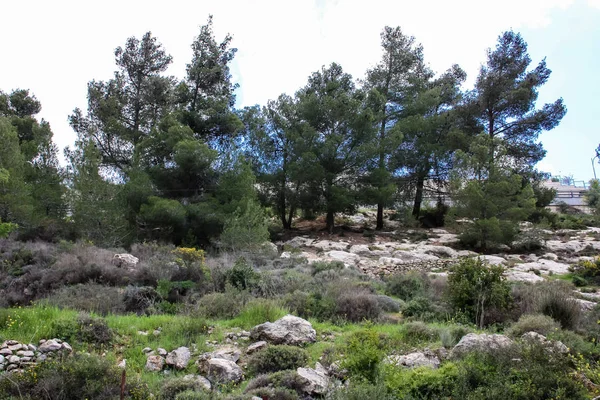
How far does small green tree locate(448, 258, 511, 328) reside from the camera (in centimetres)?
974

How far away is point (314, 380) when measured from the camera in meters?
6.16

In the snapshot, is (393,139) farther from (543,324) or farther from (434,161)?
(543,324)

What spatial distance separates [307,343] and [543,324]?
4394 millimetres

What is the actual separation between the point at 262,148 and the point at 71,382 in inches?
998

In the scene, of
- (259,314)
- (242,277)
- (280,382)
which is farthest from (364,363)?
(242,277)

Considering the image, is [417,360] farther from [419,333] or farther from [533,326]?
[533,326]

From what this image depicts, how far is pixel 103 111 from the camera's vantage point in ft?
90.9

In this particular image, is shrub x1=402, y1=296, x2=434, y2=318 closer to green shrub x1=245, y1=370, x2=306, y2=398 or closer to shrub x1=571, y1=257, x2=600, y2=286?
green shrub x1=245, y1=370, x2=306, y2=398

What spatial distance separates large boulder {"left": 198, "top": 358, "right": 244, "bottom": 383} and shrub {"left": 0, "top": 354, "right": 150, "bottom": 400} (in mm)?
1092

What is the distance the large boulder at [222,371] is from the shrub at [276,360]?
0.26 metres

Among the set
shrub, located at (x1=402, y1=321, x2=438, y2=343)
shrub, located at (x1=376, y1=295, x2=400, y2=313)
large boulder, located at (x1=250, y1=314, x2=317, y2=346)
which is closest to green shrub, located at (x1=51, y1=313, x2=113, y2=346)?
large boulder, located at (x1=250, y1=314, x2=317, y2=346)

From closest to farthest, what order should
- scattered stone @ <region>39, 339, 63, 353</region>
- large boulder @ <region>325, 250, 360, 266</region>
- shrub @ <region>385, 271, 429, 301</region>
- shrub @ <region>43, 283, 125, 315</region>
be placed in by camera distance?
scattered stone @ <region>39, 339, 63, 353</region> → shrub @ <region>43, 283, 125, 315</region> → shrub @ <region>385, 271, 429, 301</region> → large boulder @ <region>325, 250, 360, 266</region>

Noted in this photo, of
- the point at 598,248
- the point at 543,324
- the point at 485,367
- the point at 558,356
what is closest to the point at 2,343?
the point at 485,367

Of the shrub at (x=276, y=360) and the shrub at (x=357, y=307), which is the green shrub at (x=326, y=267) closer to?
the shrub at (x=357, y=307)
